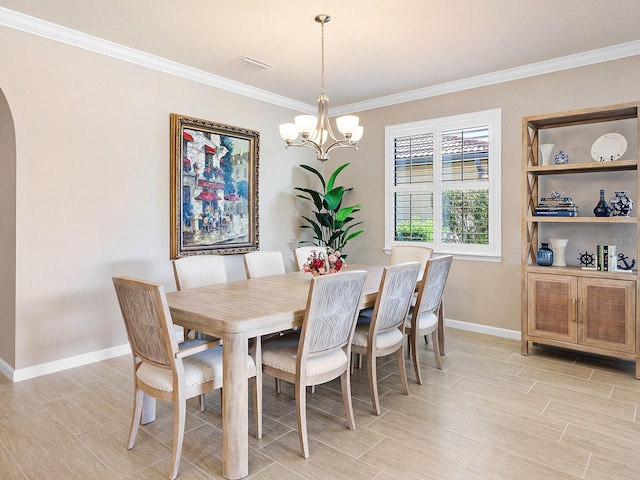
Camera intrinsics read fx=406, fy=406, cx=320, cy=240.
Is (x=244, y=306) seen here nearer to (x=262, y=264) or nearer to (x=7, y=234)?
(x=262, y=264)

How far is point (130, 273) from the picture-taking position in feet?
12.8

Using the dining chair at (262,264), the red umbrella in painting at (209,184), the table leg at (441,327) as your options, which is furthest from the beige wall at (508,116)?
the red umbrella in painting at (209,184)

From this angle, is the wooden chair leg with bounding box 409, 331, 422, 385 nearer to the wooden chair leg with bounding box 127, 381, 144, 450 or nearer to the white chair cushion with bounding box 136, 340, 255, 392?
the white chair cushion with bounding box 136, 340, 255, 392

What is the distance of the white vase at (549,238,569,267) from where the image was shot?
12.6ft

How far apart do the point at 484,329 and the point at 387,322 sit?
90.7 inches

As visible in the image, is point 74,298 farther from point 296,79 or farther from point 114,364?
point 296,79

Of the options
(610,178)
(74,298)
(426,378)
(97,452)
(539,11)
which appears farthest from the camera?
(610,178)

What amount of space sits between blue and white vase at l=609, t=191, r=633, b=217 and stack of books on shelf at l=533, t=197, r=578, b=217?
0.29m

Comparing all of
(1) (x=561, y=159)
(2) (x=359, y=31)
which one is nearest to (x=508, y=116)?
(1) (x=561, y=159)

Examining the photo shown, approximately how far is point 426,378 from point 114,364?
107 inches

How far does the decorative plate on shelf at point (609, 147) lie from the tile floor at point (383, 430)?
73.6 inches

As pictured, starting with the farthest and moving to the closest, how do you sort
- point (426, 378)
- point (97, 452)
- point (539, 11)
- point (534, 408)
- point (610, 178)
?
point (610, 178) < point (426, 378) < point (539, 11) < point (534, 408) < point (97, 452)

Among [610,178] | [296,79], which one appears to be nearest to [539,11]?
[610,178]

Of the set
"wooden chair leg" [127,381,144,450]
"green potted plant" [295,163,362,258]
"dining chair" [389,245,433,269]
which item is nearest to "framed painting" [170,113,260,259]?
"green potted plant" [295,163,362,258]
